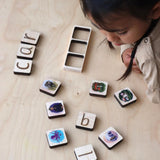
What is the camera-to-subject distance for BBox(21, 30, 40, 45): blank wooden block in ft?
3.48

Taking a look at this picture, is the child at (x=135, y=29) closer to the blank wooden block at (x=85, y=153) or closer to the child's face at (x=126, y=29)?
the child's face at (x=126, y=29)

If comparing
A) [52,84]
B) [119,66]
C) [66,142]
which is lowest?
[66,142]

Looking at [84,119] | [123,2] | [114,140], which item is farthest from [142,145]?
[123,2]

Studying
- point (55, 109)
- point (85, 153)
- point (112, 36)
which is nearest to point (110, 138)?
point (85, 153)

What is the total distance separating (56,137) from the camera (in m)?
0.85

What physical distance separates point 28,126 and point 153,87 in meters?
0.41

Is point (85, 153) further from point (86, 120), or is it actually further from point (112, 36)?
point (112, 36)

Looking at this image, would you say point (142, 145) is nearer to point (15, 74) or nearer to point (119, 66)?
point (119, 66)

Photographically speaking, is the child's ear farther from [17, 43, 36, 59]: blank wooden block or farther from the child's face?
[17, 43, 36, 59]: blank wooden block

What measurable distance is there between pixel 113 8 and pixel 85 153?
→ 0.41 m

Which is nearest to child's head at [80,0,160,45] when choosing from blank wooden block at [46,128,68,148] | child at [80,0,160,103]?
child at [80,0,160,103]

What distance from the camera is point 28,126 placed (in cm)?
88

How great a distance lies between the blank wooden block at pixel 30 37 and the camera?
3.48 feet

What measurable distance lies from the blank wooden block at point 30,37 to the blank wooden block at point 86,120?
1.10 ft
